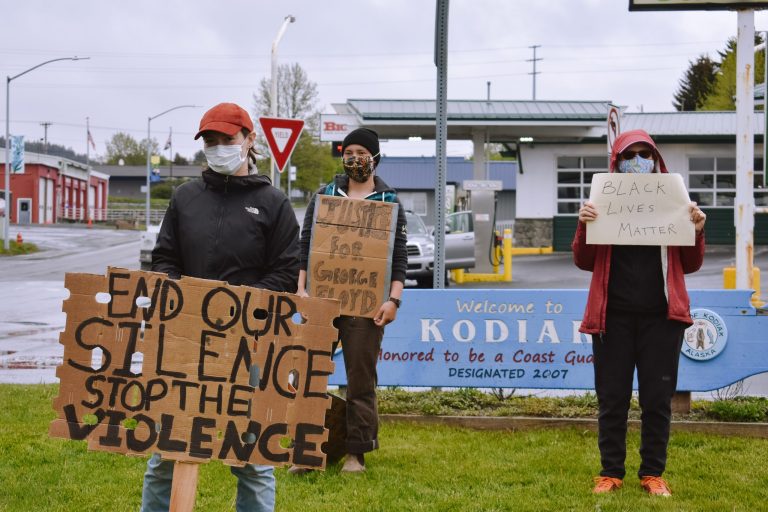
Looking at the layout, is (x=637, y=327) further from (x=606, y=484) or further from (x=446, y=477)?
(x=446, y=477)

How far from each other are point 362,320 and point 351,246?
1.49 feet

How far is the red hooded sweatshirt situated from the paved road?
3.90 metres

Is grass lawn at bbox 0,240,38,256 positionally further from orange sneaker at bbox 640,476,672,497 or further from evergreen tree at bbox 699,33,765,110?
evergreen tree at bbox 699,33,765,110

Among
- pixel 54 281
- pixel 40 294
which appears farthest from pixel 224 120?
pixel 54 281

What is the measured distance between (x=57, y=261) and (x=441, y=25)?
1154 inches

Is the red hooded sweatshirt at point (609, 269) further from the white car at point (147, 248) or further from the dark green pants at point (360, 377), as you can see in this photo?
the white car at point (147, 248)

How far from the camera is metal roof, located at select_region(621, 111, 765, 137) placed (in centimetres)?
3322

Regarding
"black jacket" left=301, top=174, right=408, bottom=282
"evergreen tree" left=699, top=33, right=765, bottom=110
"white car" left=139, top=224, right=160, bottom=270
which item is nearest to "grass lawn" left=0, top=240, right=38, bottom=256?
"white car" left=139, top=224, right=160, bottom=270

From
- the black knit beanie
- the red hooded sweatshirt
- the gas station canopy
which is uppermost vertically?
the gas station canopy

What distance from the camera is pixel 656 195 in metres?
5.16

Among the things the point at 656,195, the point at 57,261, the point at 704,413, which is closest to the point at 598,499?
the point at 656,195

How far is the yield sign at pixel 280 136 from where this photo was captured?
590 inches

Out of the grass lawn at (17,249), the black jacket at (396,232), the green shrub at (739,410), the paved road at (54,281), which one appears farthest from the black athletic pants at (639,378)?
the grass lawn at (17,249)

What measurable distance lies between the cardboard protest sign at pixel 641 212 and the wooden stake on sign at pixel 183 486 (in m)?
2.63
